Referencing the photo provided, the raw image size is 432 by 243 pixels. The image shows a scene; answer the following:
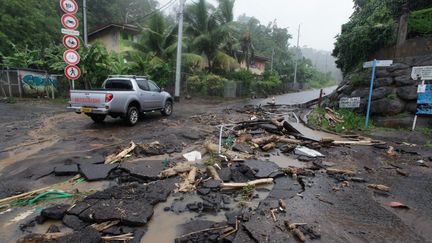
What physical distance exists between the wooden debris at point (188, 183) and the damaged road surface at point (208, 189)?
22mm

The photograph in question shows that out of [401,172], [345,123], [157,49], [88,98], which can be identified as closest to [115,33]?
[157,49]

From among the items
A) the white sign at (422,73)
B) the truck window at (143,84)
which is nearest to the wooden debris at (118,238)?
the truck window at (143,84)

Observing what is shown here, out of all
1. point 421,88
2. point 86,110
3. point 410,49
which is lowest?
point 86,110

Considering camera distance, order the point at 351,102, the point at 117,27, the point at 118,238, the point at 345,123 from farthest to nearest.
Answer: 1. the point at 117,27
2. the point at 351,102
3. the point at 345,123
4. the point at 118,238

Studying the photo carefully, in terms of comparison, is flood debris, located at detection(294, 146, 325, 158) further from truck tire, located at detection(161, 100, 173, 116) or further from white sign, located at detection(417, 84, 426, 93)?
truck tire, located at detection(161, 100, 173, 116)

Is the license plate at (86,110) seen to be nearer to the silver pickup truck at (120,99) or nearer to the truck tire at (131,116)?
the silver pickup truck at (120,99)

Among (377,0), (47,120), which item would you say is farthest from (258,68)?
(47,120)

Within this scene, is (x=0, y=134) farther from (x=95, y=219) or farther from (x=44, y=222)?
(x=95, y=219)

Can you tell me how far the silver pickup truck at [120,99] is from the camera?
867cm

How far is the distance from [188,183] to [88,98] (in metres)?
6.08

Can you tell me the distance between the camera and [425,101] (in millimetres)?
9844

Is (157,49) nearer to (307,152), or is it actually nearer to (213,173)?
(307,152)

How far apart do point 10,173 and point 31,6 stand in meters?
24.4

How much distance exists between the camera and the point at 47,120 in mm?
10156
